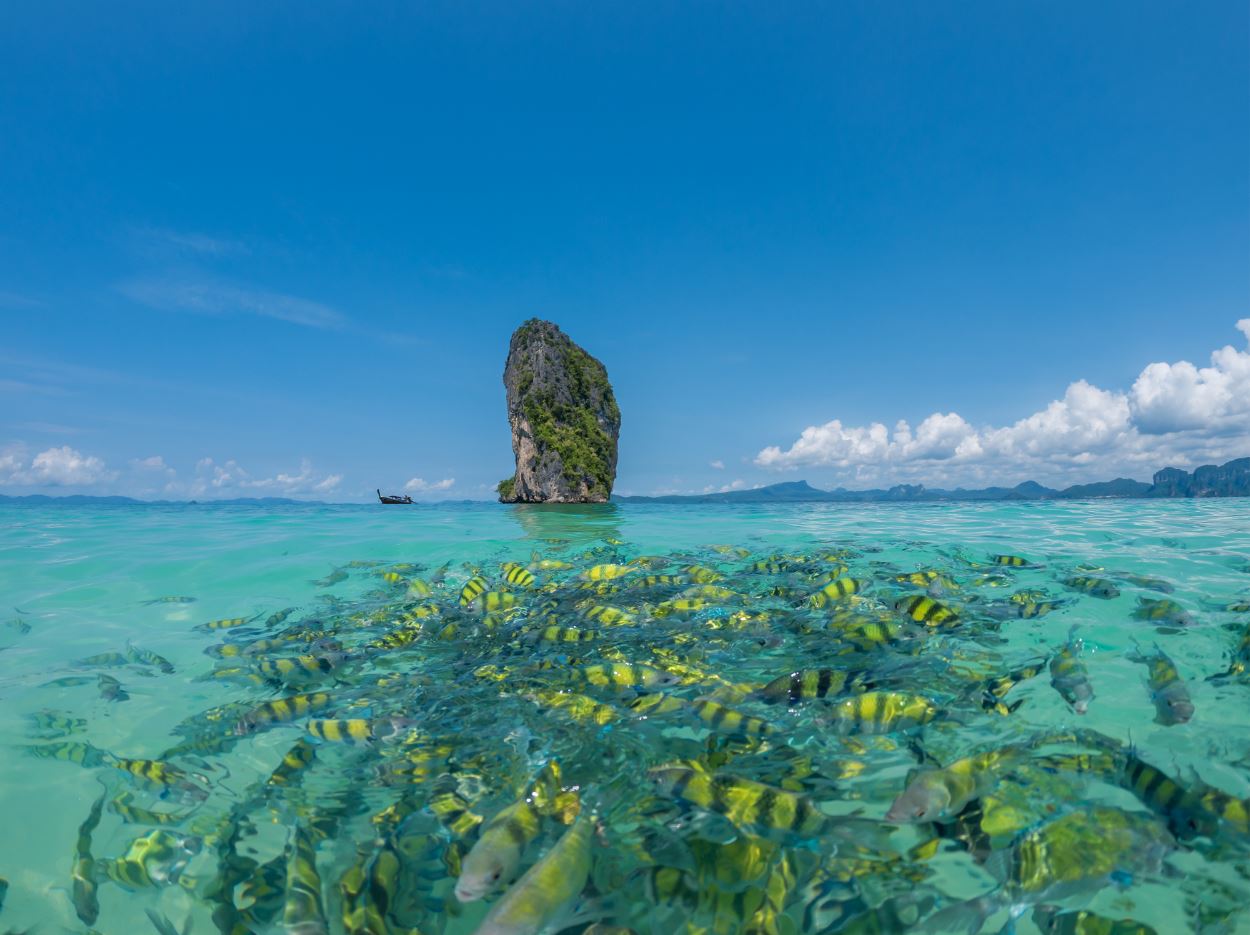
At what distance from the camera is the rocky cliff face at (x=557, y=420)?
208ft

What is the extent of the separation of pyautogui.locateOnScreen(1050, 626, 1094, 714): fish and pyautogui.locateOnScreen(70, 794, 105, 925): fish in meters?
5.87

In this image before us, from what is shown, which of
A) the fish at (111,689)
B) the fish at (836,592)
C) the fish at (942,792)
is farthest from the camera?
the fish at (836,592)

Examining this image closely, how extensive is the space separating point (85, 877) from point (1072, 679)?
6503 mm

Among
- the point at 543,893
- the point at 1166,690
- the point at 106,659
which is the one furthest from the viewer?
the point at 106,659

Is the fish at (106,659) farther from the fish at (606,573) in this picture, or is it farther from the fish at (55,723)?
the fish at (606,573)

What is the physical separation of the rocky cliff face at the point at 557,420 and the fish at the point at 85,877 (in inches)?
2317

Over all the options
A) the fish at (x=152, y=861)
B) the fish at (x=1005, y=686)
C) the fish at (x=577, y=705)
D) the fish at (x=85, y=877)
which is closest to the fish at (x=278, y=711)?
the fish at (x=85, y=877)

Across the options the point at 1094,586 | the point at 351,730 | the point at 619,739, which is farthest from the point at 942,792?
the point at 1094,586

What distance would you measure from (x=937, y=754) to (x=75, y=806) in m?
5.19

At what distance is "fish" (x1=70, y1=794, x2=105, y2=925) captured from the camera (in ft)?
8.51

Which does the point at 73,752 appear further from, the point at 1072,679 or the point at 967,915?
the point at 1072,679

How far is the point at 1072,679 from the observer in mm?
4539

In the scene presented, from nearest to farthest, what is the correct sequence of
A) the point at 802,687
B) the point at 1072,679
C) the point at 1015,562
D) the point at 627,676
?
1. the point at 802,687
2. the point at 1072,679
3. the point at 627,676
4. the point at 1015,562

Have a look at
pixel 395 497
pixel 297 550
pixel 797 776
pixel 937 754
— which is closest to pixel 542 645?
pixel 797 776
